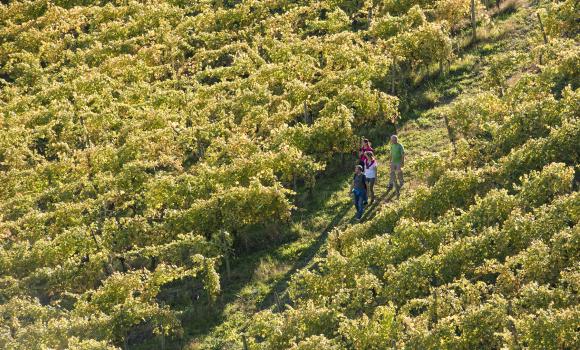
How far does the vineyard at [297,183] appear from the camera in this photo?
52.7 ft

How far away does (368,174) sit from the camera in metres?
20.4

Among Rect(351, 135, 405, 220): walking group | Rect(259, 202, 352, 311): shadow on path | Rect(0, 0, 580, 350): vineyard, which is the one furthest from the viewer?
Rect(351, 135, 405, 220): walking group

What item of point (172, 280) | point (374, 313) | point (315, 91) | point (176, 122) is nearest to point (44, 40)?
point (176, 122)

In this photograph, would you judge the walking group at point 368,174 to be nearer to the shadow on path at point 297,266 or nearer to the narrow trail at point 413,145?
the narrow trail at point 413,145

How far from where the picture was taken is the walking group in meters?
19.9

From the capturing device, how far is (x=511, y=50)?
2559cm

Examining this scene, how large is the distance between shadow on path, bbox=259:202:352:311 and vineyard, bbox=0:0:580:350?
0.17ft

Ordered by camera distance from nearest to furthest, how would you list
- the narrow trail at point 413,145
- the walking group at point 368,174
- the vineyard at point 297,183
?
the vineyard at point 297,183, the narrow trail at point 413,145, the walking group at point 368,174

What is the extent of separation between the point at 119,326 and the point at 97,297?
86cm

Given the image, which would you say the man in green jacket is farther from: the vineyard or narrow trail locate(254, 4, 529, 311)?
the vineyard

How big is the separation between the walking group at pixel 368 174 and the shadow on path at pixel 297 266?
679 mm

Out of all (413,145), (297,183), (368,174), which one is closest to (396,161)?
(368,174)

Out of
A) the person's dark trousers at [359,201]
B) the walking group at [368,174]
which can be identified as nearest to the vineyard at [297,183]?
the person's dark trousers at [359,201]

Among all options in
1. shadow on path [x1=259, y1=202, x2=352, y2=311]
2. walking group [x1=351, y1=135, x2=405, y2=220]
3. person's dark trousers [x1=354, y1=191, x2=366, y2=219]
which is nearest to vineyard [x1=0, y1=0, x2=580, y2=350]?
shadow on path [x1=259, y1=202, x2=352, y2=311]
